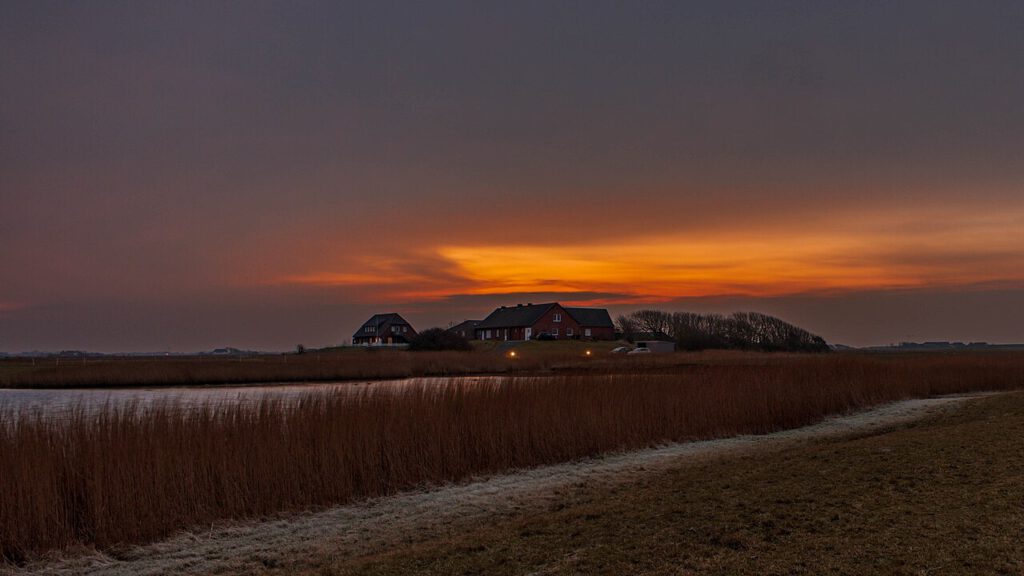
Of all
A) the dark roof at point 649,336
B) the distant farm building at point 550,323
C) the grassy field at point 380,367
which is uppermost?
the distant farm building at point 550,323

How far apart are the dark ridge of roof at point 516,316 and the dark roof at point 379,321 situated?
1100 centimetres

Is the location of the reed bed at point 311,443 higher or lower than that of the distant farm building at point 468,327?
lower

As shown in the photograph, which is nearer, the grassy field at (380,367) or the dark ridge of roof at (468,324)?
the grassy field at (380,367)

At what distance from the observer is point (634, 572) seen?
17.7 ft

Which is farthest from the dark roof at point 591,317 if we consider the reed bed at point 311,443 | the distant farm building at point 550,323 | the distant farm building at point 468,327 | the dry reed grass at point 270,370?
the reed bed at point 311,443

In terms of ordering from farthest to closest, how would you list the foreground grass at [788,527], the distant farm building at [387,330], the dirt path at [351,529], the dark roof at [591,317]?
the distant farm building at [387,330] < the dark roof at [591,317] < the dirt path at [351,529] < the foreground grass at [788,527]

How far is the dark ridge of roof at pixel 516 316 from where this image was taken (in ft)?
257

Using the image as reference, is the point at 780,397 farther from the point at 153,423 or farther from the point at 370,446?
the point at 153,423

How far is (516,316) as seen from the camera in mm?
81875

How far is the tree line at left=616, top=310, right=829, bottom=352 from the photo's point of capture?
68.0 m

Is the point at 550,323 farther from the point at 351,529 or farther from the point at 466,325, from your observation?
the point at 351,529

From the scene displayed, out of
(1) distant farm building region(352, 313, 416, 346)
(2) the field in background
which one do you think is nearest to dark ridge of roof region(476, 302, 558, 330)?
(1) distant farm building region(352, 313, 416, 346)

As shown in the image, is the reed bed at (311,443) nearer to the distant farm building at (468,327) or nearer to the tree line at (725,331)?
the tree line at (725,331)

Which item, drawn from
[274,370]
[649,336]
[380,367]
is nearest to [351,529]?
[274,370]
